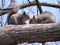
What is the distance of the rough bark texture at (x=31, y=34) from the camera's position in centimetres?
222

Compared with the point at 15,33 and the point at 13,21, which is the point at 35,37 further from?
the point at 13,21

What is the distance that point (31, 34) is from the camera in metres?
2.24

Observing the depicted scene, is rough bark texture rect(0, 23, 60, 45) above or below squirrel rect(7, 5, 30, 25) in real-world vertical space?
below

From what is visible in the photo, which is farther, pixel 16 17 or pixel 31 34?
pixel 16 17

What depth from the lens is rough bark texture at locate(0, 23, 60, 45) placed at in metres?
2.22

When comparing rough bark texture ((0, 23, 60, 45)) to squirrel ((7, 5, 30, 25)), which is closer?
rough bark texture ((0, 23, 60, 45))

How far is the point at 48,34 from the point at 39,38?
0.36 ft

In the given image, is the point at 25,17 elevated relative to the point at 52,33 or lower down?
elevated

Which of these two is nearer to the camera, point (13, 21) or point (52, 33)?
point (52, 33)

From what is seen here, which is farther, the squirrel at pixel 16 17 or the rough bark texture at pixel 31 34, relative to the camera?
the squirrel at pixel 16 17

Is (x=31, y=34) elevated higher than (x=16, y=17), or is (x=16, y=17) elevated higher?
(x=16, y=17)

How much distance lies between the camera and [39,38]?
2.25 meters

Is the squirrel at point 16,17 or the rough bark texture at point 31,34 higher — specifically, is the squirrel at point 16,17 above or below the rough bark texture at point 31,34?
above

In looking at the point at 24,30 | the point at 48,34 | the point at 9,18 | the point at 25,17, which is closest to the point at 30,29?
the point at 24,30
